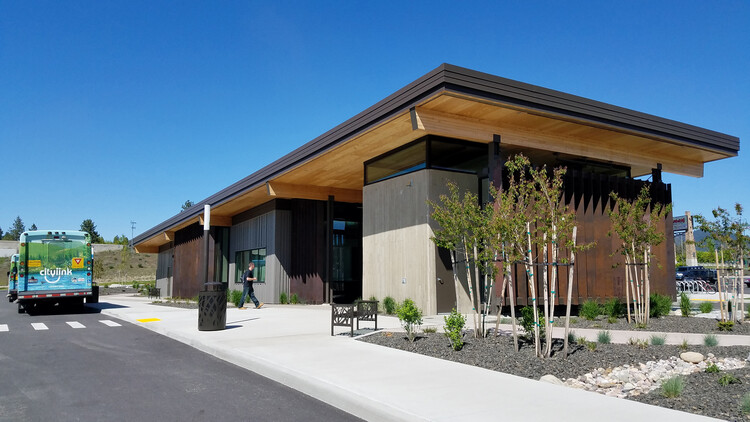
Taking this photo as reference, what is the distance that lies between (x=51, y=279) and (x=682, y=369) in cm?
2119

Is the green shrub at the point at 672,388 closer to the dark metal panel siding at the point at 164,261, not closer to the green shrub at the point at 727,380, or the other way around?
the green shrub at the point at 727,380

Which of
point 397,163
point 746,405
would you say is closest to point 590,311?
point 397,163

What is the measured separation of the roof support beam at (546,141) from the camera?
1393 centimetres

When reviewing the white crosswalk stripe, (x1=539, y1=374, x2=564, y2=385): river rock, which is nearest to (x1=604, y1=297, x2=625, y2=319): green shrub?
(x1=539, y1=374, x2=564, y2=385): river rock

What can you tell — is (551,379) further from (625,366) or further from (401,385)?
(401,385)

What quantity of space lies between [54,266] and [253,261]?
9.26m

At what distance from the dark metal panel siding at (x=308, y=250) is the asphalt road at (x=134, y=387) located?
40.5 feet

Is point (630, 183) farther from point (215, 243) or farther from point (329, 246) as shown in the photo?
point (215, 243)

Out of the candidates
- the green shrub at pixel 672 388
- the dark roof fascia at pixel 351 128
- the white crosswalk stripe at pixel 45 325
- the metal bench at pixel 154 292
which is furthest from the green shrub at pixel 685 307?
the metal bench at pixel 154 292

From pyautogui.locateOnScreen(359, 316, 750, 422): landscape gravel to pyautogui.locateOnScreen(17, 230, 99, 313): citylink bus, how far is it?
51.0 ft

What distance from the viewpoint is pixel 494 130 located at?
15.0 metres

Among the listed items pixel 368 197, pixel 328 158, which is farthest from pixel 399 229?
pixel 328 158

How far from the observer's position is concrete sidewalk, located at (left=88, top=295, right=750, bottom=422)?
513 centimetres

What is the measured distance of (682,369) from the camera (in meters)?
7.32
